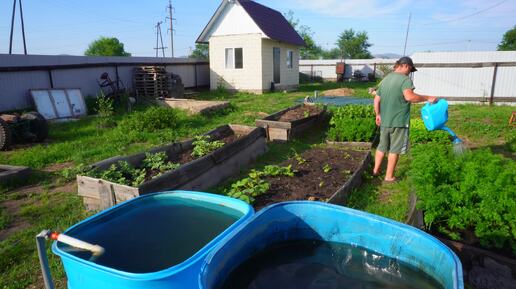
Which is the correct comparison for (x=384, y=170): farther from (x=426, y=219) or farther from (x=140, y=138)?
(x=140, y=138)

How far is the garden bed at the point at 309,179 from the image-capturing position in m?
4.05

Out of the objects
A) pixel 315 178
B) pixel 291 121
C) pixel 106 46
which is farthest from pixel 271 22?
pixel 106 46

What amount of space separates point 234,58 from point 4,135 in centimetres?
1244

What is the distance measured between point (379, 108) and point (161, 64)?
1293cm

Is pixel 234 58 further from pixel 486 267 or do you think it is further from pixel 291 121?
pixel 486 267

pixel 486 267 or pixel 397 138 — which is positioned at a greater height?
pixel 397 138

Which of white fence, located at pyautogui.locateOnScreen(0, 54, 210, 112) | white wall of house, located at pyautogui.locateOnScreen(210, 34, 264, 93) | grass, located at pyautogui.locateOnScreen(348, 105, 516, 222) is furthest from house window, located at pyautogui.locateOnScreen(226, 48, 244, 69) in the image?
grass, located at pyautogui.locateOnScreen(348, 105, 516, 222)

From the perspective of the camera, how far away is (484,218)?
273 cm

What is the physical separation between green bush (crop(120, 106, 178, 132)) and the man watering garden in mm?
5475

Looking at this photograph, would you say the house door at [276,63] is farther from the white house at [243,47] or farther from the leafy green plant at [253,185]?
the leafy green plant at [253,185]

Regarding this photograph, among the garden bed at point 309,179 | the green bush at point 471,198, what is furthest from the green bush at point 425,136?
the green bush at point 471,198

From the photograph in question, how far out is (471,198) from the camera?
112 inches

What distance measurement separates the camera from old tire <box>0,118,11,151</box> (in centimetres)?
663

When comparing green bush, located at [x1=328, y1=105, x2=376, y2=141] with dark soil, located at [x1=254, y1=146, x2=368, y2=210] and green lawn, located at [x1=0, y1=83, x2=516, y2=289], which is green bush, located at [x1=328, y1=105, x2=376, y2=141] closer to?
green lawn, located at [x1=0, y1=83, x2=516, y2=289]
